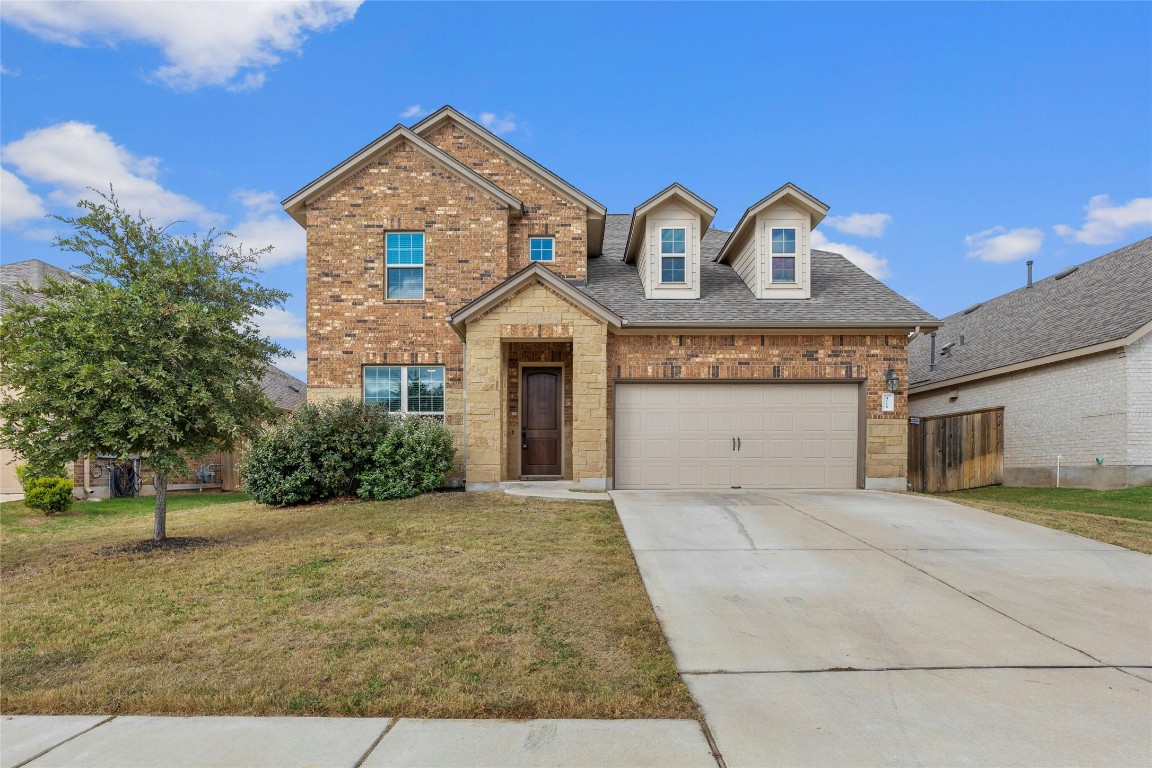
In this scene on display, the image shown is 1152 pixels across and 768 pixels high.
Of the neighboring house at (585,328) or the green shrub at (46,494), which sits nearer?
the neighboring house at (585,328)

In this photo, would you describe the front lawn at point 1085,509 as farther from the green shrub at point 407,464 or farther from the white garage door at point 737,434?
the green shrub at point 407,464

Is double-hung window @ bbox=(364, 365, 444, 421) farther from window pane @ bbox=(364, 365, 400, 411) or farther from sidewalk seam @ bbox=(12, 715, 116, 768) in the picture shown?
sidewalk seam @ bbox=(12, 715, 116, 768)

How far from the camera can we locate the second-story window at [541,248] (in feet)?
49.5

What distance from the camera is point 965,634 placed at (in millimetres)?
5168

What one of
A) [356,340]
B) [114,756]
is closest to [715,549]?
[114,756]

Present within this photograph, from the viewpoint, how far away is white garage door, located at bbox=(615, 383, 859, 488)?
13086 mm

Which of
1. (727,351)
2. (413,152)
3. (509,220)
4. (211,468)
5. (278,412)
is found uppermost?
(413,152)

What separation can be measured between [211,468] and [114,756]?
1825 cm

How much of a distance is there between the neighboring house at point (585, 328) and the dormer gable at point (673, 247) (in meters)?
0.05

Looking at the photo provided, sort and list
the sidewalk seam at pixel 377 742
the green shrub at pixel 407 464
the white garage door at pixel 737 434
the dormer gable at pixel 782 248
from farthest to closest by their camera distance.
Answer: the dormer gable at pixel 782 248 < the white garage door at pixel 737 434 < the green shrub at pixel 407 464 < the sidewalk seam at pixel 377 742

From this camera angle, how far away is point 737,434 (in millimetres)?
13141

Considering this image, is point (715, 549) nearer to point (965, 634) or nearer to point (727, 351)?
point (965, 634)

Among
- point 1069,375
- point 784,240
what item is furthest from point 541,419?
point 1069,375

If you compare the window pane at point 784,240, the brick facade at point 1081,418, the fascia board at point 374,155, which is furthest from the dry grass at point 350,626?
the brick facade at point 1081,418
